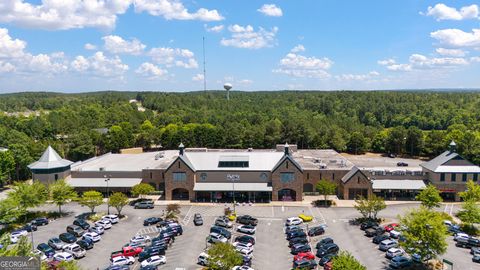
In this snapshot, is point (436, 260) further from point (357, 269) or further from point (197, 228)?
point (197, 228)

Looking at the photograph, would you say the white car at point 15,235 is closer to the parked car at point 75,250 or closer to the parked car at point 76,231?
the parked car at point 76,231

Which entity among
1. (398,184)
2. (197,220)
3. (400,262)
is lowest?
(400,262)

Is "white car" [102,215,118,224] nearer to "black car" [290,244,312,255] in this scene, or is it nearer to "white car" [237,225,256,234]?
"white car" [237,225,256,234]

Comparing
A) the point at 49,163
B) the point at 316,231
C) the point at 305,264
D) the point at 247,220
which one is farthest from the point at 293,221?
the point at 49,163

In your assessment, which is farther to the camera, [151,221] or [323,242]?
[151,221]

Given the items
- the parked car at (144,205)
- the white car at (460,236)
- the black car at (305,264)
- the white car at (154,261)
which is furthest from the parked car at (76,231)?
the white car at (460,236)

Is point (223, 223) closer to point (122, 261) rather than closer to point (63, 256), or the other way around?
point (122, 261)

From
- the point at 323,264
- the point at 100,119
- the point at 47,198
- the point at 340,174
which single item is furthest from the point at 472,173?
the point at 100,119
